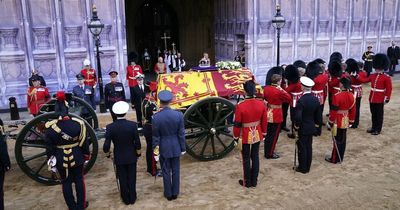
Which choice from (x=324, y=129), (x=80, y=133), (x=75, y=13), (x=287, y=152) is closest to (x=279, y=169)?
(x=287, y=152)

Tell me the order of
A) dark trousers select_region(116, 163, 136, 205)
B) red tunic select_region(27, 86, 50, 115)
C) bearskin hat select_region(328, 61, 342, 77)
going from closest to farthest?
dark trousers select_region(116, 163, 136, 205), red tunic select_region(27, 86, 50, 115), bearskin hat select_region(328, 61, 342, 77)

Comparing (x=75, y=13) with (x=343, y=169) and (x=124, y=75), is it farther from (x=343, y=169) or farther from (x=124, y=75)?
(x=343, y=169)

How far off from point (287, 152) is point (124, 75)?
23.3 ft

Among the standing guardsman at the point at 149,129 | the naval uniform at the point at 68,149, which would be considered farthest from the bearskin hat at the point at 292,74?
the naval uniform at the point at 68,149

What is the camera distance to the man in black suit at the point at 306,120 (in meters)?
6.27

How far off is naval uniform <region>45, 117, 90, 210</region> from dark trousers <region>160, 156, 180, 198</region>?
119 centimetres

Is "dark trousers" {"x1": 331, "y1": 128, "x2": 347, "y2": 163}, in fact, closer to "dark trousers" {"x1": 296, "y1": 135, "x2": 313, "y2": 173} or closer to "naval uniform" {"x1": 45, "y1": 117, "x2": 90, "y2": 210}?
"dark trousers" {"x1": 296, "y1": 135, "x2": 313, "y2": 173}

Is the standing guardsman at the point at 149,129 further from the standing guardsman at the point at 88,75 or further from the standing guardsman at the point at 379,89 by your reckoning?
the standing guardsman at the point at 379,89

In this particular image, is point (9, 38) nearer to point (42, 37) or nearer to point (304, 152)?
point (42, 37)

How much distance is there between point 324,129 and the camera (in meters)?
8.95

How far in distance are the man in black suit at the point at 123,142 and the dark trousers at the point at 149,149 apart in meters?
1.01

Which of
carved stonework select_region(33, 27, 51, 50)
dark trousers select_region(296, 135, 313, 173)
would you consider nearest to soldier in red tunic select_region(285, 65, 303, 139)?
dark trousers select_region(296, 135, 313, 173)

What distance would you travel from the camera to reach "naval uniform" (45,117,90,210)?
4902 millimetres

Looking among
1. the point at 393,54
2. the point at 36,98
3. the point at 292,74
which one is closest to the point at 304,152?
the point at 292,74
